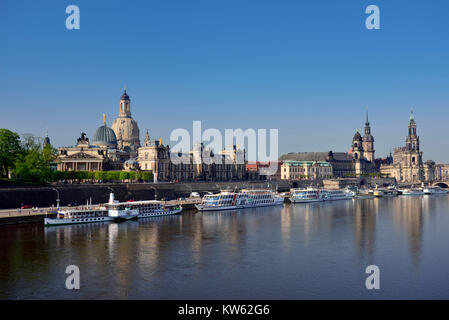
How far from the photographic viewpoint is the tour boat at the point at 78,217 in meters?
54.0

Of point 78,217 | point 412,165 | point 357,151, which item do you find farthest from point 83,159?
point 412,165

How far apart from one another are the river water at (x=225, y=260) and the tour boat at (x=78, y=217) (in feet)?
4.54

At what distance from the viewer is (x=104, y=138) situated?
134 meters

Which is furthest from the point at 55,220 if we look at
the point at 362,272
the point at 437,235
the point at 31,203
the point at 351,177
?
the point at 351,177

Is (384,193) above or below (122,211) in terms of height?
below

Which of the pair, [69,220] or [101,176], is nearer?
[69,220]

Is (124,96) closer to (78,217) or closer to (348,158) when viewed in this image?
(348,158)

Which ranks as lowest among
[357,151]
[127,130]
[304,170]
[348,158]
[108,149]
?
[304,170]

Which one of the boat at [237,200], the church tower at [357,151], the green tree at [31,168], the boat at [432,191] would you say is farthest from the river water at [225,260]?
the church tower at [357,151]

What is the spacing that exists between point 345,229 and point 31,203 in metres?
43.1

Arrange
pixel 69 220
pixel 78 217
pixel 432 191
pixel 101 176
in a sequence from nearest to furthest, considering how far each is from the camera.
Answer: pixel 69 220
pixel 78 217
pixel 101 176
pixel 432 191

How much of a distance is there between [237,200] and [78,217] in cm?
3322
